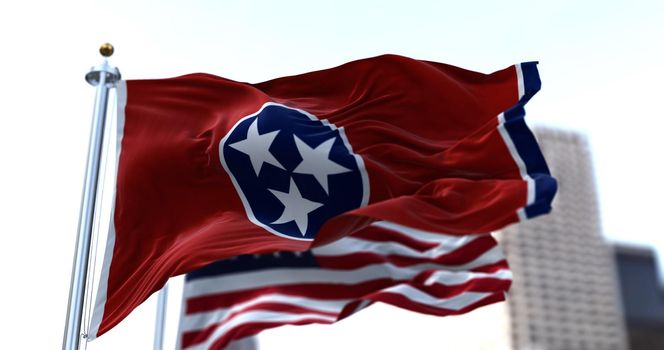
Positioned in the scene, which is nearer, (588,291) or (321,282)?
(321,282)

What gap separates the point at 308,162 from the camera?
26.1 ft

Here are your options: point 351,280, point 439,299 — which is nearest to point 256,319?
point 351,280

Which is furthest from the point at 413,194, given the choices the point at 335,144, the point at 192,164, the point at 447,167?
the point at 192,164

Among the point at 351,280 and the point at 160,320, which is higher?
the point at 351,280

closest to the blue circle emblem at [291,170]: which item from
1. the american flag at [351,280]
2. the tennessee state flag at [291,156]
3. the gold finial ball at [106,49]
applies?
the tennessee state flag at [291,156]

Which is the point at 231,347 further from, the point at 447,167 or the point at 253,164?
the point at 447,167

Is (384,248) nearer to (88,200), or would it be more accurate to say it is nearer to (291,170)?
(291,170)

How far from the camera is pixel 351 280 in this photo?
8352 mm

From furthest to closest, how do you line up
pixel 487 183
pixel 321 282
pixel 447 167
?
pixel 321 282 → pixel 447 167 → pixel 487 183

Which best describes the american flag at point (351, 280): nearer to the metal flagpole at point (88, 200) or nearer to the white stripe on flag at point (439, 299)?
the white stripe on flag at point (439, 299)

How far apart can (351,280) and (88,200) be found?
2482mm

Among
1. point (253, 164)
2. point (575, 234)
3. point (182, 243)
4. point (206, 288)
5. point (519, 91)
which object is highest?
point (519, 91)

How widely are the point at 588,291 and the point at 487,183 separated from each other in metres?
152

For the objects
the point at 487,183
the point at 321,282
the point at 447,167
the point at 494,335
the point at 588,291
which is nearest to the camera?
the point at 487,183
